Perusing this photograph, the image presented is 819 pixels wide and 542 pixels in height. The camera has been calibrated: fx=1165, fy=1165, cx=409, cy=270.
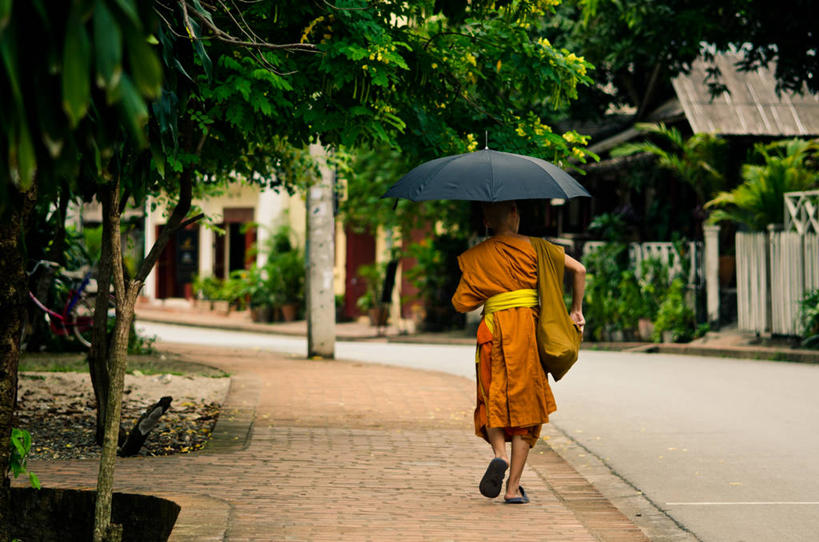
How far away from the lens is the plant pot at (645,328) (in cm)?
2044

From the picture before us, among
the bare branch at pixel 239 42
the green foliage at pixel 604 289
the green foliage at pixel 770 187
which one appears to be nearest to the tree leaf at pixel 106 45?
the bare branch at pixel 239 42

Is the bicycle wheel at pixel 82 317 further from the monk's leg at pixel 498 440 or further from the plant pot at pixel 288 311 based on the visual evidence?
the plant pot at pixel 288 311

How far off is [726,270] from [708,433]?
12.1 m

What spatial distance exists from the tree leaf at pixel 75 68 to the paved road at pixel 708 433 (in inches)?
185

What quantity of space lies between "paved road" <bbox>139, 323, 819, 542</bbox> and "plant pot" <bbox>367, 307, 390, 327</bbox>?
33.8ft

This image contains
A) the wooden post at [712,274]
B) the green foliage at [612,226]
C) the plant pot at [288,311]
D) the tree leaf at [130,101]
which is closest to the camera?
the tree leaf at [130,101]

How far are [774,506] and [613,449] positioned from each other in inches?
93.9

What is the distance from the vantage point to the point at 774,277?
17.5 metres

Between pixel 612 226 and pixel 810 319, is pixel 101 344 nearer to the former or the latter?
pixel 810 319

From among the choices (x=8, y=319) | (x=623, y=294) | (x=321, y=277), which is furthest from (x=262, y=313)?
(x=8, y=319)

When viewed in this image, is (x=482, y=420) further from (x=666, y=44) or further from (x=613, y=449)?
(x=666, y=44)

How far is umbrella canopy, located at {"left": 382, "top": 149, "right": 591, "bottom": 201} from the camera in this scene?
652 centimetres

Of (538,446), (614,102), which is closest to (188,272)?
(614,102)

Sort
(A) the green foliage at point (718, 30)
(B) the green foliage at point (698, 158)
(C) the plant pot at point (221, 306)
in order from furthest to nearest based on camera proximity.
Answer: (C) the plant pot at point (221, 306) → (B) the green foliage at point (698, 158) → (A) the green foliage at point (718, 30)
